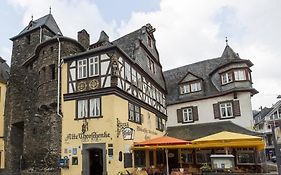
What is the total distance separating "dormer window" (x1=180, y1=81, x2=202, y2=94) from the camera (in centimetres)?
2556

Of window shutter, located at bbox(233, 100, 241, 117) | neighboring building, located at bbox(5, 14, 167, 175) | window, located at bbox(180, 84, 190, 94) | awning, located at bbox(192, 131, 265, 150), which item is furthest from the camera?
window, located at bbox(180, 84, 190, 94)

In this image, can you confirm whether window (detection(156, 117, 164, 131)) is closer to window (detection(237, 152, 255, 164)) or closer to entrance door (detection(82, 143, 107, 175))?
window (detection(237, 152, 255, 164))

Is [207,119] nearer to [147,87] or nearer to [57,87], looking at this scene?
[147,87]

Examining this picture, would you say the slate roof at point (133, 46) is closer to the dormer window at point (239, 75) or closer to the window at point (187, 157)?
the dormer window at point (239, 75)

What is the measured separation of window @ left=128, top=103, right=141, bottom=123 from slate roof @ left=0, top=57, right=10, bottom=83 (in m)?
14.5

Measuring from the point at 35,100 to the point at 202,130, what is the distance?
44.2ft

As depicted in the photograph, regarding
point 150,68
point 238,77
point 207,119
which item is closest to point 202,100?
point 207,119

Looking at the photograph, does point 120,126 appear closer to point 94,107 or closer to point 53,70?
point 94,107

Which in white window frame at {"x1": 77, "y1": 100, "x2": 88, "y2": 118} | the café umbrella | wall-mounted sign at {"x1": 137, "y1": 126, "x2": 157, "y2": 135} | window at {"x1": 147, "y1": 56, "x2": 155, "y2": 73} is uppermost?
window at {"x1": 147, "y1": 56, "x2": 155, "y2": 73}

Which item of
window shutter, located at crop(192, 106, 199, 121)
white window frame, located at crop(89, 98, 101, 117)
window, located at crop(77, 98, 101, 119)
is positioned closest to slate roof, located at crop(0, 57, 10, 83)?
window, located at crop(77, 98, 101, 119)

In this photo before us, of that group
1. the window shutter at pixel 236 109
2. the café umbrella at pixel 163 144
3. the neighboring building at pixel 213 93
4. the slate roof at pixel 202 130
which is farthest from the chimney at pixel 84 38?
the window shutter at pixel 236 109

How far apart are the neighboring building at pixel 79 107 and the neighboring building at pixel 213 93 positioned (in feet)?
16.3

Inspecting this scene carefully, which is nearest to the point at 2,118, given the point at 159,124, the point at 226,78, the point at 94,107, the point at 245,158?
the point at 94,107

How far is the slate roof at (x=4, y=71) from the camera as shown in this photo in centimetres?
2552
